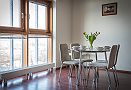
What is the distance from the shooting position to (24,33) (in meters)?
4.73

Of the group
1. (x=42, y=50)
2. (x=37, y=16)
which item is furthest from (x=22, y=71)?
(x=37, y=16)

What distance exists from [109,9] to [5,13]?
3.02m

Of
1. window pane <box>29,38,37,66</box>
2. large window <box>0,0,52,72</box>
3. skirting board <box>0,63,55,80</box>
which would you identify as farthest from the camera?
window pane <box>29,38,37,66</box>

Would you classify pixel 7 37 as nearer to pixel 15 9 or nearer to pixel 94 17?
pixel 15 9

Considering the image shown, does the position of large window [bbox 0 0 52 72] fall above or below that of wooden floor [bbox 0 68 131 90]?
above

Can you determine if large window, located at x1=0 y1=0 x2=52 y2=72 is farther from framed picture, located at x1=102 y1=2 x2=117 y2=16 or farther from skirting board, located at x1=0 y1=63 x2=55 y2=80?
framed picture, located at x1=102 y1=2 x2=117 y2=16

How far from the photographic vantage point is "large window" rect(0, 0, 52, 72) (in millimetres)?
4281

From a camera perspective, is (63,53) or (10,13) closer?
(63,53)

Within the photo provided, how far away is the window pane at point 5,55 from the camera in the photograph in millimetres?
4160

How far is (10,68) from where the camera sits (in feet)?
14.5

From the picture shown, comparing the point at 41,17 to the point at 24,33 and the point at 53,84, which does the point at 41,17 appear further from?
the point at 53,84

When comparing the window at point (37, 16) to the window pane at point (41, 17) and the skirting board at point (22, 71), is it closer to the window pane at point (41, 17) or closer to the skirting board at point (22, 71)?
the window pane at point (41, 17)

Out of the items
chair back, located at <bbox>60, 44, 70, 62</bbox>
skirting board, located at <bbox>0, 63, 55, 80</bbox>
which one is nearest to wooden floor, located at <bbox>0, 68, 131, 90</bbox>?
skirting board, located at <bbox>0, 63, 55, 80</bbox>

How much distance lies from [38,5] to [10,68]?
2.04 metres
